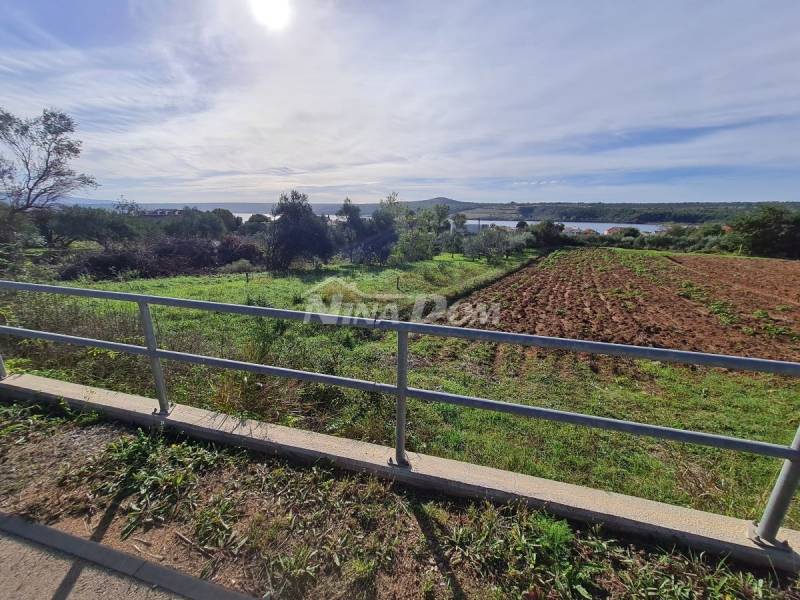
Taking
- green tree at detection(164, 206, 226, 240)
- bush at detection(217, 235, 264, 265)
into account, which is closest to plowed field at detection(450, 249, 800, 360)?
bush at detection(217, 235, 264, 265)

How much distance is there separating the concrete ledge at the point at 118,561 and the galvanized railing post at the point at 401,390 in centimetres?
109

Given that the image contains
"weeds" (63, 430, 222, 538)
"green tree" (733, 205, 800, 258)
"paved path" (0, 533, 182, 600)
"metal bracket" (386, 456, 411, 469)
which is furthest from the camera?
"green tree" (733, 205, 800, 258)

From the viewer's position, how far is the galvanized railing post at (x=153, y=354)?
2559 millimetres

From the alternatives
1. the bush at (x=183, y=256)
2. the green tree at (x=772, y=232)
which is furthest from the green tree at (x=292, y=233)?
the green tree at (x=772, y=232)

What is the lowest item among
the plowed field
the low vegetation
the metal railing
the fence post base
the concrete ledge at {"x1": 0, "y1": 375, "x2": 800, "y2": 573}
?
the plowed field

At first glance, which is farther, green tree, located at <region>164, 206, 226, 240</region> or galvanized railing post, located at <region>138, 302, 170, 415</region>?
green tree, located at <region>164, 206, 226, 240</region>

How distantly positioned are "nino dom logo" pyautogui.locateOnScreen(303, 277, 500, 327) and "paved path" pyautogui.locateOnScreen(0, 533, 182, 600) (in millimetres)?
8590

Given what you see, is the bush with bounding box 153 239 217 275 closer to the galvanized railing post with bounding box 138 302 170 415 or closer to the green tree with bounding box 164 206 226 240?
the green tree with bounding box 164 206 226 240

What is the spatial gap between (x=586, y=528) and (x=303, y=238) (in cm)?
2781

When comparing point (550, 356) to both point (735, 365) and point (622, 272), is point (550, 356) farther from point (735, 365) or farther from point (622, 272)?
point (622, 272)

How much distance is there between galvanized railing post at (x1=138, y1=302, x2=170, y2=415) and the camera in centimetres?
256

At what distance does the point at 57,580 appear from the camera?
169 cm

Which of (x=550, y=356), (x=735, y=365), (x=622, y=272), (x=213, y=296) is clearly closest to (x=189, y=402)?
(x=735, y=365)

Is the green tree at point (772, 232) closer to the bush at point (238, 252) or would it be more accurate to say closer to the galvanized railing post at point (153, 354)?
the bush at point (238, 252)
